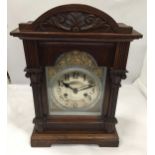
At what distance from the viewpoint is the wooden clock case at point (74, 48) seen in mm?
661

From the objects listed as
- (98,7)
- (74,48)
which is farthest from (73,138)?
(98,7)

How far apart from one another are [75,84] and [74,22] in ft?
0.69

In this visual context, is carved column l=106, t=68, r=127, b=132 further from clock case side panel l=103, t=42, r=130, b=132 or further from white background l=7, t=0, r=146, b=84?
white background l=7, t=0, r=146, b=84

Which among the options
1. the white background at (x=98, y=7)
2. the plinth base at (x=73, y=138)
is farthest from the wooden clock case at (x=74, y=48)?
the white background at (x=98, y=7)

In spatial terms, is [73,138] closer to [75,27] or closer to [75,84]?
[75,84]

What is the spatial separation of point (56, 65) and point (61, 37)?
0.11m

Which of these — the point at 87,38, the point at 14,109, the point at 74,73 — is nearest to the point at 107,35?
the point at 87,38

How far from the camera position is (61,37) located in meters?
0.67

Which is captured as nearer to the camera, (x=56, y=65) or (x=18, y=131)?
(x=56, y=65)

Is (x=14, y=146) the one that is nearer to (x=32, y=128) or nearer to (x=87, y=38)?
(x=32, y=128)

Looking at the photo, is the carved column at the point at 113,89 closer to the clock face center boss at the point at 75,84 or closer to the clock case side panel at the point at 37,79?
the clock face center boss at the point at 75,84

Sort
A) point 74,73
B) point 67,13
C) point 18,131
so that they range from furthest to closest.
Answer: point 18,131 → point 74,73 → point 67,13

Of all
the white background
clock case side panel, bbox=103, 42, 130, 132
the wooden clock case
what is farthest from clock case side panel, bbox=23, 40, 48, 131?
the white background

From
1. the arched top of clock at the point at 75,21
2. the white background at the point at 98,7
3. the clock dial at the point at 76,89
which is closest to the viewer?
the arched top of clock at the point at 75,21
